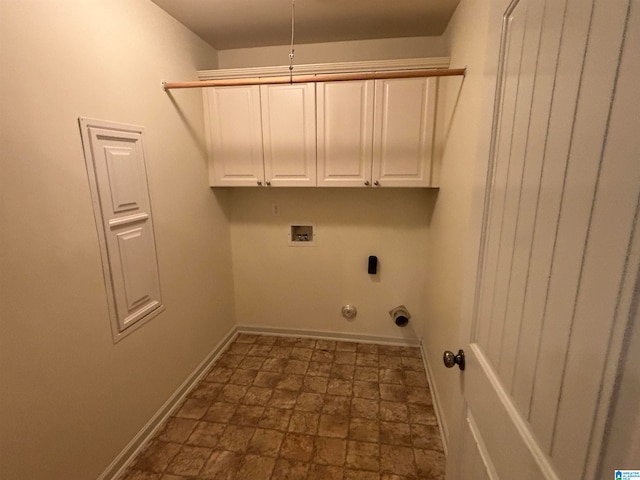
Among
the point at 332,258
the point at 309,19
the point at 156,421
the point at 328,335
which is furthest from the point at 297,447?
the point at 309,19

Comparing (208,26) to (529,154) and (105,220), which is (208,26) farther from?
(529,154)

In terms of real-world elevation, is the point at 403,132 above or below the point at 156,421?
above

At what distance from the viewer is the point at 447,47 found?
203cm

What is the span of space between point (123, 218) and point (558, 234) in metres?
1.73

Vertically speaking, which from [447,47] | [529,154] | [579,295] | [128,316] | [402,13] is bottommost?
[128,316]

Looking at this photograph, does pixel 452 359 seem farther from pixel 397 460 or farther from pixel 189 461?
pixel 189 461

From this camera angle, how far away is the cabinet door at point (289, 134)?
6.97ft

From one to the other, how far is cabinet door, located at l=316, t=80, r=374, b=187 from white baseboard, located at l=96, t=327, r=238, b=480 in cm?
166

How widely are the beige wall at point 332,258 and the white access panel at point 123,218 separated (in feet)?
3.52

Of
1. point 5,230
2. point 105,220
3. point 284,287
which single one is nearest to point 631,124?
point 5,230

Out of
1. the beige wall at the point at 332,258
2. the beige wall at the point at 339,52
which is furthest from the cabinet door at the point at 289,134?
the beige wall at the point at 339,52

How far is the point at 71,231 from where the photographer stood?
1.30 metres

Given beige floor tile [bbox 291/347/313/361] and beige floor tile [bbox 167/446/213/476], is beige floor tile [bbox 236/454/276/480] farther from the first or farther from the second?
beige floor tile [bbox 291/347/313/361]

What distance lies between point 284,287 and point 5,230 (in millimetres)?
1975
